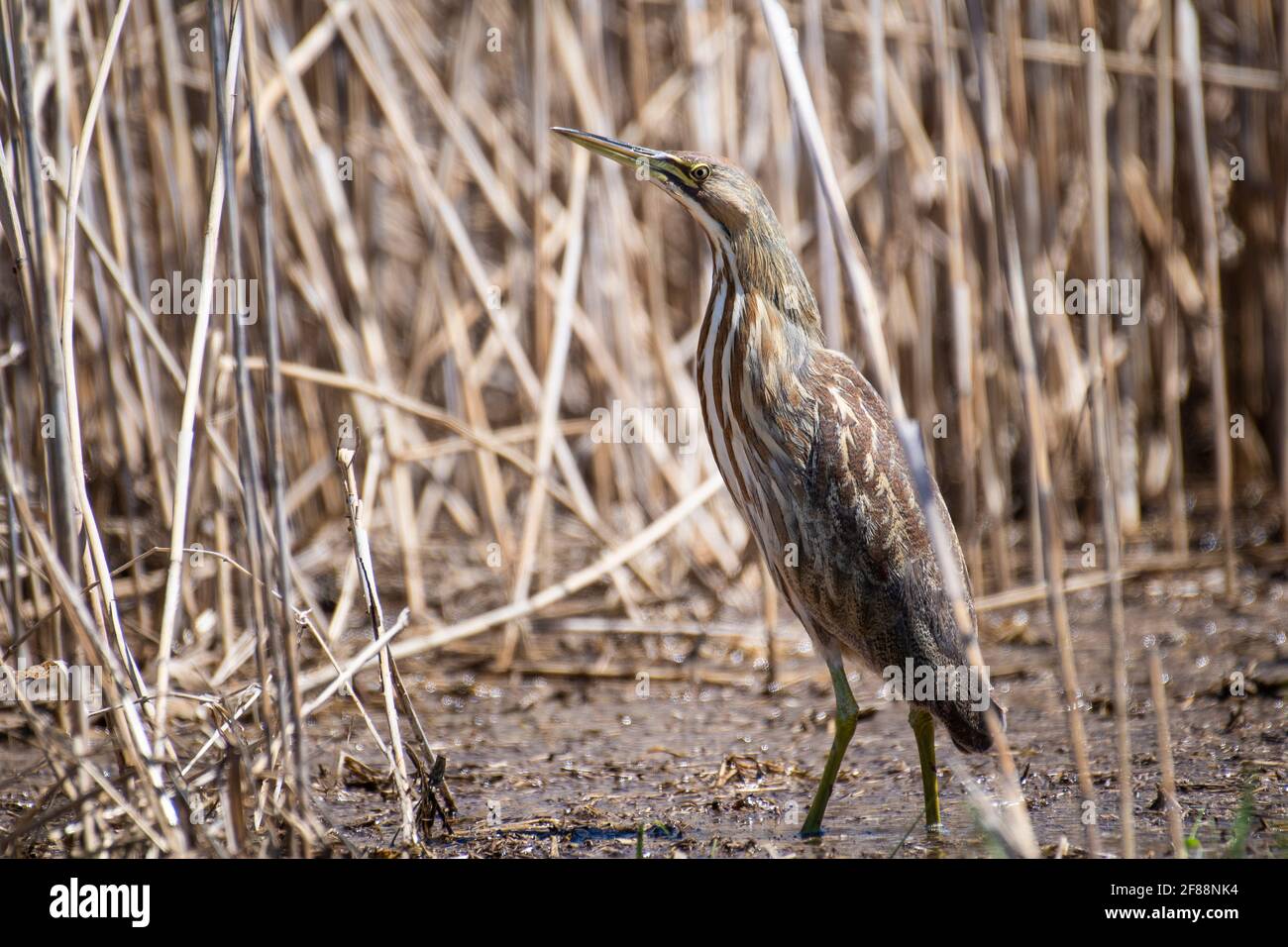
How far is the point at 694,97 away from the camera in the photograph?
4.32 m

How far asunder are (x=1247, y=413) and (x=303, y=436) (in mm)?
3361

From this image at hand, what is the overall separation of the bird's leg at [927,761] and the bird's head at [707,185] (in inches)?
40.5

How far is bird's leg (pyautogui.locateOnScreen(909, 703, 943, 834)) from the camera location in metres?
2.78

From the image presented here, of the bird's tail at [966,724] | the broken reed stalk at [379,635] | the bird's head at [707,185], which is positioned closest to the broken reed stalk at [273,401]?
the broken reed stalk at [379,635]

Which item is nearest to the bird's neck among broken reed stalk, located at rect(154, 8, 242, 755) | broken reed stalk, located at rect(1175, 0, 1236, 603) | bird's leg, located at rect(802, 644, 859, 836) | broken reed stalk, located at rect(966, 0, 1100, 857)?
bird's leg, located at rect(802, 644, 859, 836)

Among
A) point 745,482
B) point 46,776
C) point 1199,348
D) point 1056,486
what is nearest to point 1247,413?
point 1199,348

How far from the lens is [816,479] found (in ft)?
9.11

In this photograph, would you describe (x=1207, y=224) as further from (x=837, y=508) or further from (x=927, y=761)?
(x=927, y=761)

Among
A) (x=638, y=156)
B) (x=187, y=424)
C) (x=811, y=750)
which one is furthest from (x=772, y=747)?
(x=187, y=424)

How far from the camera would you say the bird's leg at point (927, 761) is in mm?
2775

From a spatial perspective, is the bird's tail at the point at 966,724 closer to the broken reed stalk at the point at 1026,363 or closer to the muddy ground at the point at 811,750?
the muddy ground at the point at 811,750

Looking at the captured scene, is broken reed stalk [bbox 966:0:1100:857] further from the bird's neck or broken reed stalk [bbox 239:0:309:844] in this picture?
broken reed stalk [bbox 239:0:309:844]

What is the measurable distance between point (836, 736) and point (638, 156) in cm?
127
